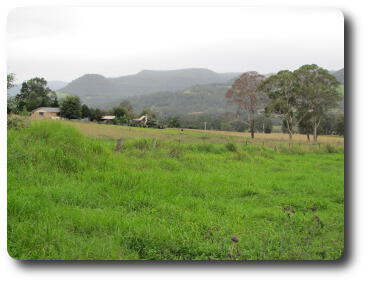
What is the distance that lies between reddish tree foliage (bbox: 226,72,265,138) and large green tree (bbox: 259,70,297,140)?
133mm

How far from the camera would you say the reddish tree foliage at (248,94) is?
17.9ft

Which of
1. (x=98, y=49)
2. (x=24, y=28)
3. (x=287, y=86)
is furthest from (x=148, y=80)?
(x=287, y=86)

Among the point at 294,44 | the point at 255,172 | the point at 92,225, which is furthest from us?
the point at 255,172

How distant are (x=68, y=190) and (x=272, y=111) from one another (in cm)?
375

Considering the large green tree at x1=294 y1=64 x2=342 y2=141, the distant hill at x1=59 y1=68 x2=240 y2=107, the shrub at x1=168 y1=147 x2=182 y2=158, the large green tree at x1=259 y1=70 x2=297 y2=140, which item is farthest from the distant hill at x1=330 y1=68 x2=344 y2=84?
the shrub at x1=168 y1=147 x2=182 y2=158

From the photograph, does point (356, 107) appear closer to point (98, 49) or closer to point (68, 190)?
point (98, 49)

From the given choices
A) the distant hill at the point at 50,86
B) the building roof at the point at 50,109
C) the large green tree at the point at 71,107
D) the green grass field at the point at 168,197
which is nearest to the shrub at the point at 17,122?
Answer: the green grass field at the point at 168,197

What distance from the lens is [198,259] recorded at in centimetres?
353


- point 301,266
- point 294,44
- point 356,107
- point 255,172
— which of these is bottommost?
point 301,266

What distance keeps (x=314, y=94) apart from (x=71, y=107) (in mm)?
4365

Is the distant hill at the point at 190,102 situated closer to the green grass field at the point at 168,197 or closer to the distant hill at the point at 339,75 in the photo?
the green grass field at the point at 168,197

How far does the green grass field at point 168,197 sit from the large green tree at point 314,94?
2.08 ft

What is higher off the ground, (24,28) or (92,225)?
(24,28)

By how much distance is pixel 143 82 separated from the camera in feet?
18.0
